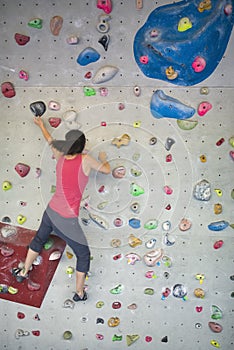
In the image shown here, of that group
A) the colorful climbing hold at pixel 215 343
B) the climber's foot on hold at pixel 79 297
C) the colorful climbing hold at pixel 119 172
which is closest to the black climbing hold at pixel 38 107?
the colorful climbing hold at pixel 119 172

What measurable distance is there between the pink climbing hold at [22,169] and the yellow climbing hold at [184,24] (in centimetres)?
114

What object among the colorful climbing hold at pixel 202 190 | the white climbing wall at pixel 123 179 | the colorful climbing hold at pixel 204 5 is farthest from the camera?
the colorful climbing hold at pixel 202 190

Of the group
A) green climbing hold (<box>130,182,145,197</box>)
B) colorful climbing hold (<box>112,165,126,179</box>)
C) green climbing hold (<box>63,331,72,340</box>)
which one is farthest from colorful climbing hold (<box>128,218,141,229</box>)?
green climbing hold (<box>63,331,72,340</box>)

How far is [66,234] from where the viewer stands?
2.38m

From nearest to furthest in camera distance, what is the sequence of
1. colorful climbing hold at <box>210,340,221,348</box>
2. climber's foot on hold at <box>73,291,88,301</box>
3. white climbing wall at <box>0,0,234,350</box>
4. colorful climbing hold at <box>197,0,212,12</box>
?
colorful climbing hold at <box>197,0,212,12</box> → white climbing wall at <box>0,0,234,350</box> → climber's foot on hold at <box>73,291,88,301</box> → colorful climbing hold at <box>210,340,221,348</box>

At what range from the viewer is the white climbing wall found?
2.37 metres

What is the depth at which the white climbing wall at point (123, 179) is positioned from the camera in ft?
7.76

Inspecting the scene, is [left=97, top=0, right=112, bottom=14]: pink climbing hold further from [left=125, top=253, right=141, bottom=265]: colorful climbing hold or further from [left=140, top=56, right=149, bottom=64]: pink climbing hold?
[left=125, top=253, right=141, bottom=265]: colorful climbing hold

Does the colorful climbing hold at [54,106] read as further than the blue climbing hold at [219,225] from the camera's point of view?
No

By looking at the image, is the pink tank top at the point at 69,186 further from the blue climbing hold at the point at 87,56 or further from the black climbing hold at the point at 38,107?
→ the blue climbing hold at the point at 87,56

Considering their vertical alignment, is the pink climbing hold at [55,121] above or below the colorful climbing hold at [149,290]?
above

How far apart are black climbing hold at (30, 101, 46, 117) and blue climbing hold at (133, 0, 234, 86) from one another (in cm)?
58

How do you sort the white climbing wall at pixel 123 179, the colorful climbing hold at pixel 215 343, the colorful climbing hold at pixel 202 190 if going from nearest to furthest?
the white climbing wall at pixel 123 179, the colorful climbing hold at pixel 202 190, the colorful climbing hold at pixel 215 343

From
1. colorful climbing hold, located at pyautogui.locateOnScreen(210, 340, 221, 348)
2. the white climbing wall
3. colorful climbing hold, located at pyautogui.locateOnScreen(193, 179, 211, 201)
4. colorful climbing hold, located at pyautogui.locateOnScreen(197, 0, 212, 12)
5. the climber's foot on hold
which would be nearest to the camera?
colorful climbing hold, located at pyautogui.locateOnScreen(197, 0, 212, 12)
